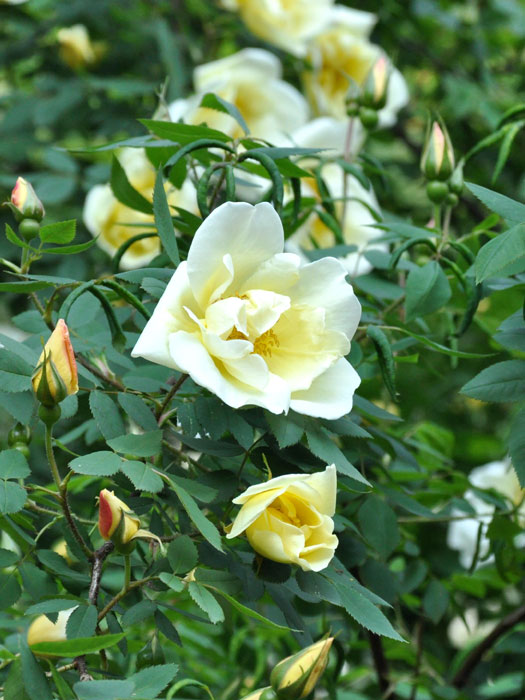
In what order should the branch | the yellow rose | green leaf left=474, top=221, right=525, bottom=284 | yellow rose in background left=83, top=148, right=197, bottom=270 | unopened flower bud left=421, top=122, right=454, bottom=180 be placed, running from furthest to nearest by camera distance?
1. the yellow rose
2. yellow rose in background left=83, top=148, right=197, bottom=270
3. the branch
4. unopened flower bud left=421, top=122, right=454, bottom=180
5. green leaf left=474, top=221, right=525, bottom=284

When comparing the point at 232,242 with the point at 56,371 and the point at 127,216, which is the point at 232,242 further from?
the point at 127,216

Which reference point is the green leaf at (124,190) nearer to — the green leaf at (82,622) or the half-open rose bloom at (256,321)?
the half-open rose bloom at (256,321)

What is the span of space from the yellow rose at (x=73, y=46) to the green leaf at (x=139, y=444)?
3.72 feet

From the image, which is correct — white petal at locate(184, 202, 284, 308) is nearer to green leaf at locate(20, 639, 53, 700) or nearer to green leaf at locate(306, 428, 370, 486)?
green leaf at locate(306, 428, 370, 486)

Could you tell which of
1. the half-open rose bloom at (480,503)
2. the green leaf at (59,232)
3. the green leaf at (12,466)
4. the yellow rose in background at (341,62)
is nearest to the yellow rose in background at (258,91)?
the yellow rose in background at (341,62)

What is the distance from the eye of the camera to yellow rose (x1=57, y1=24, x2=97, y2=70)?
1.51 meters

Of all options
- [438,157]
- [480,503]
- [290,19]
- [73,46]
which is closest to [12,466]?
[438,157]

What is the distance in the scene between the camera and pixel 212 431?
1.79ft

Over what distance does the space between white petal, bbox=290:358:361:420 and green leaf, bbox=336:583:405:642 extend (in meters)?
0.10

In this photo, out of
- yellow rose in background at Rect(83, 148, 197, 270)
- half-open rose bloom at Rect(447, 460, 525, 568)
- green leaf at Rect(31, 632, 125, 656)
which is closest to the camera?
green leaf at Rect(31, 632, 125, 656)

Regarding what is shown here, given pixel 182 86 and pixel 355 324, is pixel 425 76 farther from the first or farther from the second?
pixel 355 324

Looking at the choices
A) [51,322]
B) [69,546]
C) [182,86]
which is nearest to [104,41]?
[182,86]

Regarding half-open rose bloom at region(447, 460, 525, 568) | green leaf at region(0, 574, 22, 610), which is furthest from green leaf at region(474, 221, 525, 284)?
half-open rose bloom at region(447, 460, 525, 568)

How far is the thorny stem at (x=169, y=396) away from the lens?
0.54 m
